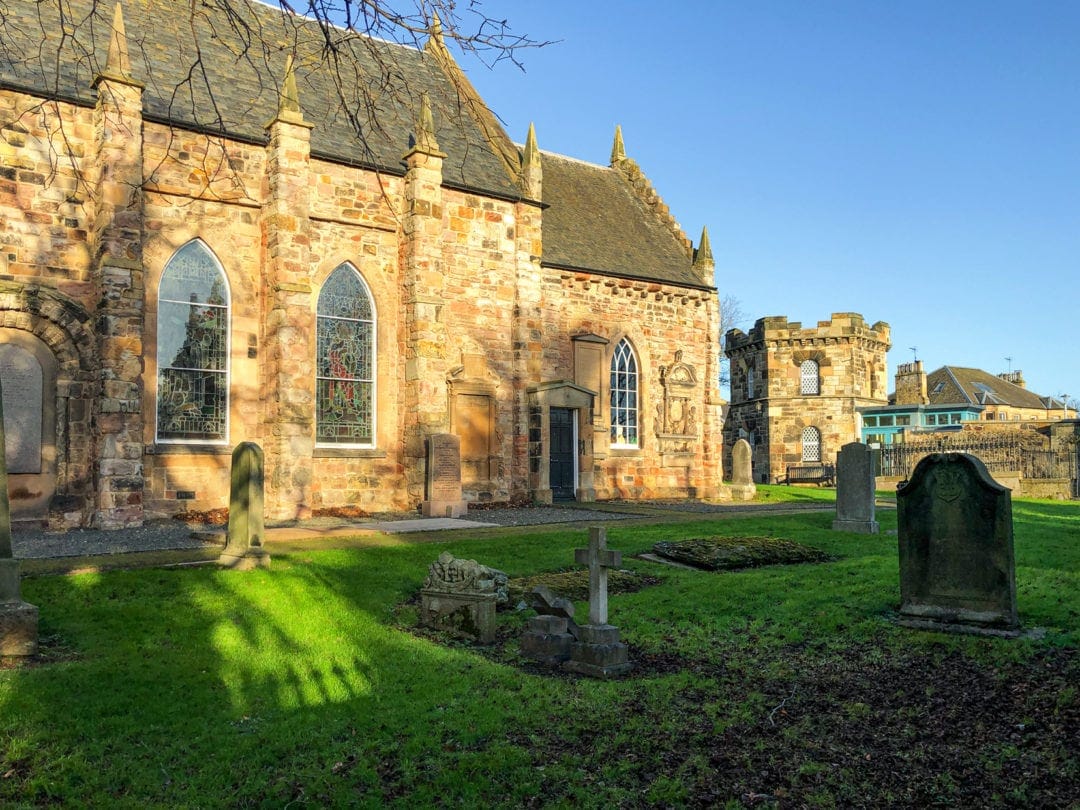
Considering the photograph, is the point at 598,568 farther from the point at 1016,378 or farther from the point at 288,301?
the point at 1016,378

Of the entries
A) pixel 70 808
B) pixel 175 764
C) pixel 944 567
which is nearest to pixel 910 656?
pixel 944 567

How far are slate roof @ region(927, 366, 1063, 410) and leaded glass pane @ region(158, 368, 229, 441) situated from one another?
5346cm

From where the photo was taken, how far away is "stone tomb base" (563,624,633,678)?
755cm

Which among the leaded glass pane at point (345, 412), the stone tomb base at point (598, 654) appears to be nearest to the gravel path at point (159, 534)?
the leaded glass pane at point (345, 412)

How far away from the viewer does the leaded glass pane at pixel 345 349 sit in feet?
64.8

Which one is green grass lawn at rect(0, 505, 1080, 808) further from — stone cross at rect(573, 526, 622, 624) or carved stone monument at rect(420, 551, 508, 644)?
stone cross at rect(573, 526, 622, 624)

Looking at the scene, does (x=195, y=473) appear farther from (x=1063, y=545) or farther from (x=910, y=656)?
(x=1063, y=545)

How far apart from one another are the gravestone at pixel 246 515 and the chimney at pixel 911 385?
56.3 meters

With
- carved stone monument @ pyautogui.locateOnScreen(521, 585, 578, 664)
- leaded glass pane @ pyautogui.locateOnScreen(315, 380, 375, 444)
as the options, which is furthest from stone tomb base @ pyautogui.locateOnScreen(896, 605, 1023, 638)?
leaded glass pane @ pyautogui.locateOnScreen(315, 380, 375, 444)

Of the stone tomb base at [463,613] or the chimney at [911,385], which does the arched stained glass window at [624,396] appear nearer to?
the stone tomb base at [463,613]

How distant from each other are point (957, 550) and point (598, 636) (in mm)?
3868

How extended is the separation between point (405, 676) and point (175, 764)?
221cm

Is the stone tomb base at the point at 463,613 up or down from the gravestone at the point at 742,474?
down

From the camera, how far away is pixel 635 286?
85.9 feet
